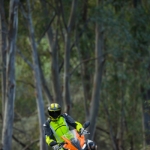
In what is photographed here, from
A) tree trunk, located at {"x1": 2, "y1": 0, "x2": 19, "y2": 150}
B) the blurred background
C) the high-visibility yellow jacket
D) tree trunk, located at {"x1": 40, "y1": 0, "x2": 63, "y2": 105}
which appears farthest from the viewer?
tree trunk, located at {"x1": 40, "y1": 0, "x2": 63, "y2": 105}

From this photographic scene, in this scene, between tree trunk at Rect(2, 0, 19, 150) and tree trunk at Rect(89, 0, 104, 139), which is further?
tree trunk at Rect(89, 0, 104, 139)

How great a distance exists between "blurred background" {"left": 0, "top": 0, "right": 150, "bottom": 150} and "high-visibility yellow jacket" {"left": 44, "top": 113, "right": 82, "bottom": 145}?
343 inches

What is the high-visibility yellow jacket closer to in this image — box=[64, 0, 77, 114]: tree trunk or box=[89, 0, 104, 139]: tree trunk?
box=[64, 0, 77, 114]: tree trunk

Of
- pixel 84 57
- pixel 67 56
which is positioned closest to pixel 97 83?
pixel 67 56

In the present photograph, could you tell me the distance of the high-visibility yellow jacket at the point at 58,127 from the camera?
1168 centimetres

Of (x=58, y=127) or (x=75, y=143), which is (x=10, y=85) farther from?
(x=75, y=143)

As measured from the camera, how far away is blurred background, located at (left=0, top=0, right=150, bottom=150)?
2195 cm

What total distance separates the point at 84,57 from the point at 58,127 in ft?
57.3

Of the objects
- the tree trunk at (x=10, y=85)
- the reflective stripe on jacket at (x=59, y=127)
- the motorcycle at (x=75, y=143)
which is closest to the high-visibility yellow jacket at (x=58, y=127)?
the reflective stripe on jacket at (x=59, y=127)

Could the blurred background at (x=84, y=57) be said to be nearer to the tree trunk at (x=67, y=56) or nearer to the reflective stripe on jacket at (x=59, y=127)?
the tree trunk at (x=67, y=56)

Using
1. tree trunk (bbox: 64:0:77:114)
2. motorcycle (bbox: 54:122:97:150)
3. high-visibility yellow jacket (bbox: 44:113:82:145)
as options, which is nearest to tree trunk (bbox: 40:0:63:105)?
tree trunk (bbox: 64:0:77:114)

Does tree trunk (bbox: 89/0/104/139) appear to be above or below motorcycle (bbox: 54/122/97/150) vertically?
below

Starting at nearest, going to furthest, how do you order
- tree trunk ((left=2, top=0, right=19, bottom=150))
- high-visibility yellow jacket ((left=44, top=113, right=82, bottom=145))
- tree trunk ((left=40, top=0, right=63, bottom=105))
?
high-visibility yellow jacket ((left=44, top=113, right=82, bottom=145)) < tree trunk ((left=2, top=0, right=19, bottom=150)) < tree trunk ((left=40, top=0, right=63, bottom=105))

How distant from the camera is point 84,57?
29156mm
